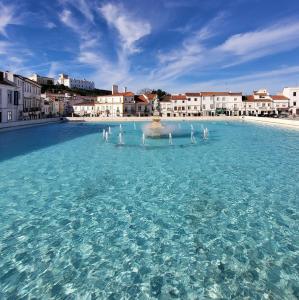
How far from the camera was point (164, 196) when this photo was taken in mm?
12172

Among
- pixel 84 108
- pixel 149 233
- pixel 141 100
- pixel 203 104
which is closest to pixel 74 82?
pixel 84 108

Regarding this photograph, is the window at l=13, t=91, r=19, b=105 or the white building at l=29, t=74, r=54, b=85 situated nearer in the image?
the window at l=13, t=91, r=19, b=105

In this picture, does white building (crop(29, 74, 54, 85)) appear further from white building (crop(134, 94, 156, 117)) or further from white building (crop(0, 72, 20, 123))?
white building (crop(0, 72, 20, 123))

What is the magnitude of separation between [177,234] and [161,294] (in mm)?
2750

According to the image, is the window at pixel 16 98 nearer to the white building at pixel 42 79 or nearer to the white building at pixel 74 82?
the white building at pixel 42 79

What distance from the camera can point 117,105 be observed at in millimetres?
88562

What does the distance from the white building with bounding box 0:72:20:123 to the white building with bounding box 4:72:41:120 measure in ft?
A: 5.64

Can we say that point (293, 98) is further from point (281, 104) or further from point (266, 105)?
point (266, 105)

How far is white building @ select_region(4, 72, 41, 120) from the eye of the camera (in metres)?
53.1

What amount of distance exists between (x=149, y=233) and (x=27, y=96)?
57.6 m

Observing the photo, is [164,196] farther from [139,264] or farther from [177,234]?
[139,264]

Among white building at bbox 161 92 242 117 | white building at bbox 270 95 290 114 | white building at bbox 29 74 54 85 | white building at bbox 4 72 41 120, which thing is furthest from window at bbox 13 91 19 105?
white building at bbox 29 74 54 85

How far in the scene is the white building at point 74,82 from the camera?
543ft

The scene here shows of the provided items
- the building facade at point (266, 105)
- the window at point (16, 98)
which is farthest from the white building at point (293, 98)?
the window at point (16, 98)
